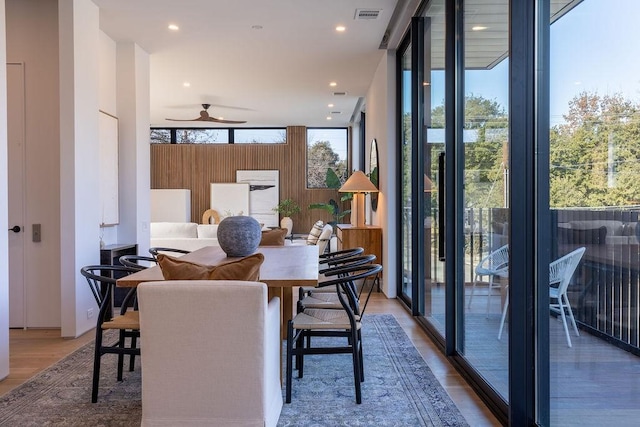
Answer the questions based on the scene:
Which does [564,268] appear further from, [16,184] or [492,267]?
[16,184]

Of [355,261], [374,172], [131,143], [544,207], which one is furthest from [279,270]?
[374,172]

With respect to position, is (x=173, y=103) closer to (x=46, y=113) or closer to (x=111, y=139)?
(x=111, y=139)

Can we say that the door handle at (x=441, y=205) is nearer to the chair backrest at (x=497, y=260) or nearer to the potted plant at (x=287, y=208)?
the chair backrest at (x=497, y=260)

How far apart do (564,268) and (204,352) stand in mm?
1534

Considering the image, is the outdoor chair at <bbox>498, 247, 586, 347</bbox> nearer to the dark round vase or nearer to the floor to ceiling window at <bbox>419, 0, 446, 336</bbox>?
the floor to ceiling window at <bbox>419, 0, 446, 336</bbox>

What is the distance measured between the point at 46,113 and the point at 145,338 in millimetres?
3324

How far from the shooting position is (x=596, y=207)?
1.68 metres

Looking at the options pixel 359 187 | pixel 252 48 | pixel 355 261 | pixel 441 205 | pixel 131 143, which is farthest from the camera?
pixel 359 187

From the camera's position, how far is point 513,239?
2.24 metres

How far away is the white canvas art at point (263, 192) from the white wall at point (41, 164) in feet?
25.3

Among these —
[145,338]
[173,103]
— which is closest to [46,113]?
[145,338]

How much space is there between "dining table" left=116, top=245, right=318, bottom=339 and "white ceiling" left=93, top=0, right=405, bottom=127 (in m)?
2.56

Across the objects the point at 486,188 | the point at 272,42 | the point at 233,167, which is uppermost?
the point at 272,42

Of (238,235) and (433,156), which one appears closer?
(238,235)
